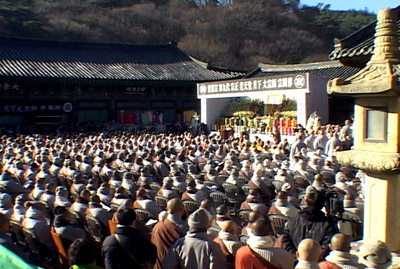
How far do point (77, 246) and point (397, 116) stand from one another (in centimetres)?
329

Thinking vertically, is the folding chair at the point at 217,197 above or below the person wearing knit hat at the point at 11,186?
below

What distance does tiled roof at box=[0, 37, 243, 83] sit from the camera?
83.8ft

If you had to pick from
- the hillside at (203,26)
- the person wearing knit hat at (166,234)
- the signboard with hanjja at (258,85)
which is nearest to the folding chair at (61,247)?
the person wearing knit hat at (166,234)

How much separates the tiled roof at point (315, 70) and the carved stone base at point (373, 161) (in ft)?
55.9

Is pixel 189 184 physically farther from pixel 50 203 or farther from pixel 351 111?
pixel 351 111

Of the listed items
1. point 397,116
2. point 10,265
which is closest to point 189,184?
point 397,116

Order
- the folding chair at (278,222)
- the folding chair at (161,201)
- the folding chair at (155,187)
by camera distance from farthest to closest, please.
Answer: the folding chair at (155,187)
the folding chair at (161,201)
the folding chair at (278,222)

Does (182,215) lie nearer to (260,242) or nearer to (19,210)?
(19,210)

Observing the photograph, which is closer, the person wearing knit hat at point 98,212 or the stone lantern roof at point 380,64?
the stone lantern roof at point 380,64

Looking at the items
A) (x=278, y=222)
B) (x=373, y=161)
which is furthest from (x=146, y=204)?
(x=373, y=161)

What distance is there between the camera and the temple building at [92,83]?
2494cm

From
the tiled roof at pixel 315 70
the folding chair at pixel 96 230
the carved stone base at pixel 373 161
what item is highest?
the tiled roof at pixel 315 70

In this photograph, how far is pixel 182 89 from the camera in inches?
1161

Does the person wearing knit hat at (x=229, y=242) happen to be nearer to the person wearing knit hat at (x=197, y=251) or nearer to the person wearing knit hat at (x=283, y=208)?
the person wearing knit hat at (x=197, y=251)
